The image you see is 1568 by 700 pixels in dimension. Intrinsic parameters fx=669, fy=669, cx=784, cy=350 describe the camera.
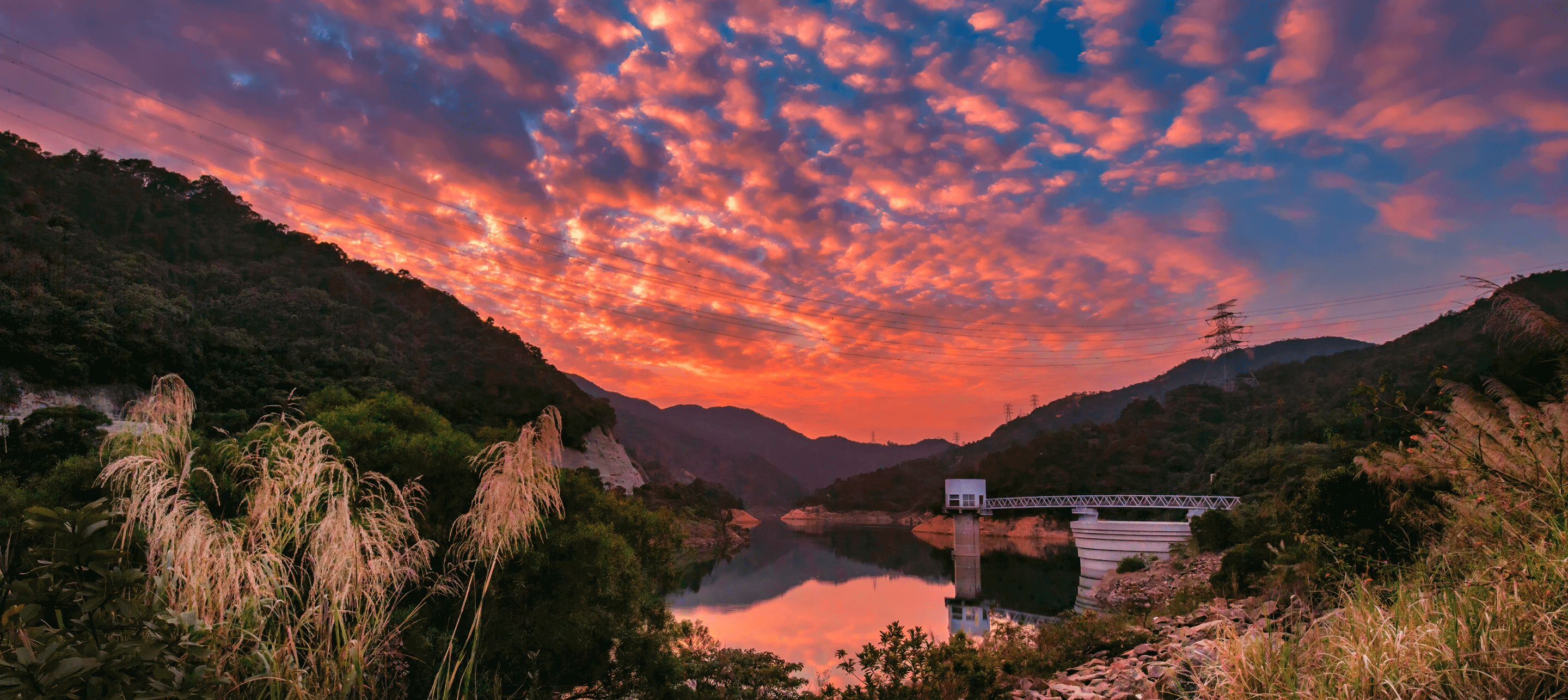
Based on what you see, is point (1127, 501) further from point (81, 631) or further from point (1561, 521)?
point (81, 631)

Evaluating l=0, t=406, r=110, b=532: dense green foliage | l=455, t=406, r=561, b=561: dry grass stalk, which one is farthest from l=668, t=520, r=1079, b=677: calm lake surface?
l=455, t=406, r=561, b=561: dry grass stalk

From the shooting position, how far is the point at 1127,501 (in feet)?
197

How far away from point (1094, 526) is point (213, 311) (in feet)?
184

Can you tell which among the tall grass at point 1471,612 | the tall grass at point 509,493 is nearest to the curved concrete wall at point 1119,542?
the tall grass at point 1471,612

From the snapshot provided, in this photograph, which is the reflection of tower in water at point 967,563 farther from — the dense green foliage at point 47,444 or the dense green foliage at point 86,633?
the dense green foliage at point 47,444

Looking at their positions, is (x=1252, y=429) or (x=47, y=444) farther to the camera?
(x=1252, y=429)

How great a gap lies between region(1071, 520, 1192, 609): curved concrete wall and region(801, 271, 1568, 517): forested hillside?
618 centimetres

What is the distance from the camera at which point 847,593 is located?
37281 mm

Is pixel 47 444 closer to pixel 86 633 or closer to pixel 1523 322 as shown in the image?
pixel 86 633

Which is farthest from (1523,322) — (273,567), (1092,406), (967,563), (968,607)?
(1092,406)

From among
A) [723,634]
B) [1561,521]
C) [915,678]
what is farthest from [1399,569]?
[723,634]

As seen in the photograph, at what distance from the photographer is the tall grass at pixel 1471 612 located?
14.6 ft

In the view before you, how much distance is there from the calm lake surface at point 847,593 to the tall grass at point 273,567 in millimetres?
15476

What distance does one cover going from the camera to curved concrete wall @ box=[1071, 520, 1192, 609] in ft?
130
